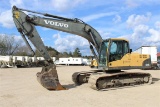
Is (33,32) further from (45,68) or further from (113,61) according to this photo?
(113,61)

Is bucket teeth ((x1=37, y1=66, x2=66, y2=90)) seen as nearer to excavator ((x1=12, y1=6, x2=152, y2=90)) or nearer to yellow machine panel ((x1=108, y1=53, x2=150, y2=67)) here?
excavator ((x1=12, y1=6, x2=152, y2=90))

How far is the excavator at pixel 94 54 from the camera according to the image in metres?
14.6

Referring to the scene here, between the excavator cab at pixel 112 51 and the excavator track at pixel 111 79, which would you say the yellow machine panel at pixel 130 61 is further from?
the excavator track at pixel 111 79

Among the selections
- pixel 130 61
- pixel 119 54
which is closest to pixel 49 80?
pixel 119 54

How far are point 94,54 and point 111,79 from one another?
2212mm

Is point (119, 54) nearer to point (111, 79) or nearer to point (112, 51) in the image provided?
point (112, 51)

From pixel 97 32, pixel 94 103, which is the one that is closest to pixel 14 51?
pixel 97 32

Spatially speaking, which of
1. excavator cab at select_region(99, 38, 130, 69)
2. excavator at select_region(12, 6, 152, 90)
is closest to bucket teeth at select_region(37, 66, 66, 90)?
excavator at select_region(12, 6, 152, 90)

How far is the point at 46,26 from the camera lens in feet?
50.4

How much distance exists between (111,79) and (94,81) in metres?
1.42

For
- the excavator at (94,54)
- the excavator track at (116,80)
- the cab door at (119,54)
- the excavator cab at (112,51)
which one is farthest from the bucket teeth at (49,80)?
the cab door at (119,54)

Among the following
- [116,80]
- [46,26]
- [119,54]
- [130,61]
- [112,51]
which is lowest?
[116,80]

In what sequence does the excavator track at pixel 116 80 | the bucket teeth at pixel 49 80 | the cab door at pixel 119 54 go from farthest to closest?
the cab door at pixel 119 54, the excavator track at pixel 116 80, the bucket teeth at pixel 49 80

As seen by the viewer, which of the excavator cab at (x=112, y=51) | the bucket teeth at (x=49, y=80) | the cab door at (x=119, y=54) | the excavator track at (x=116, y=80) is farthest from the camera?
the cab door at (x=119, y=54)
